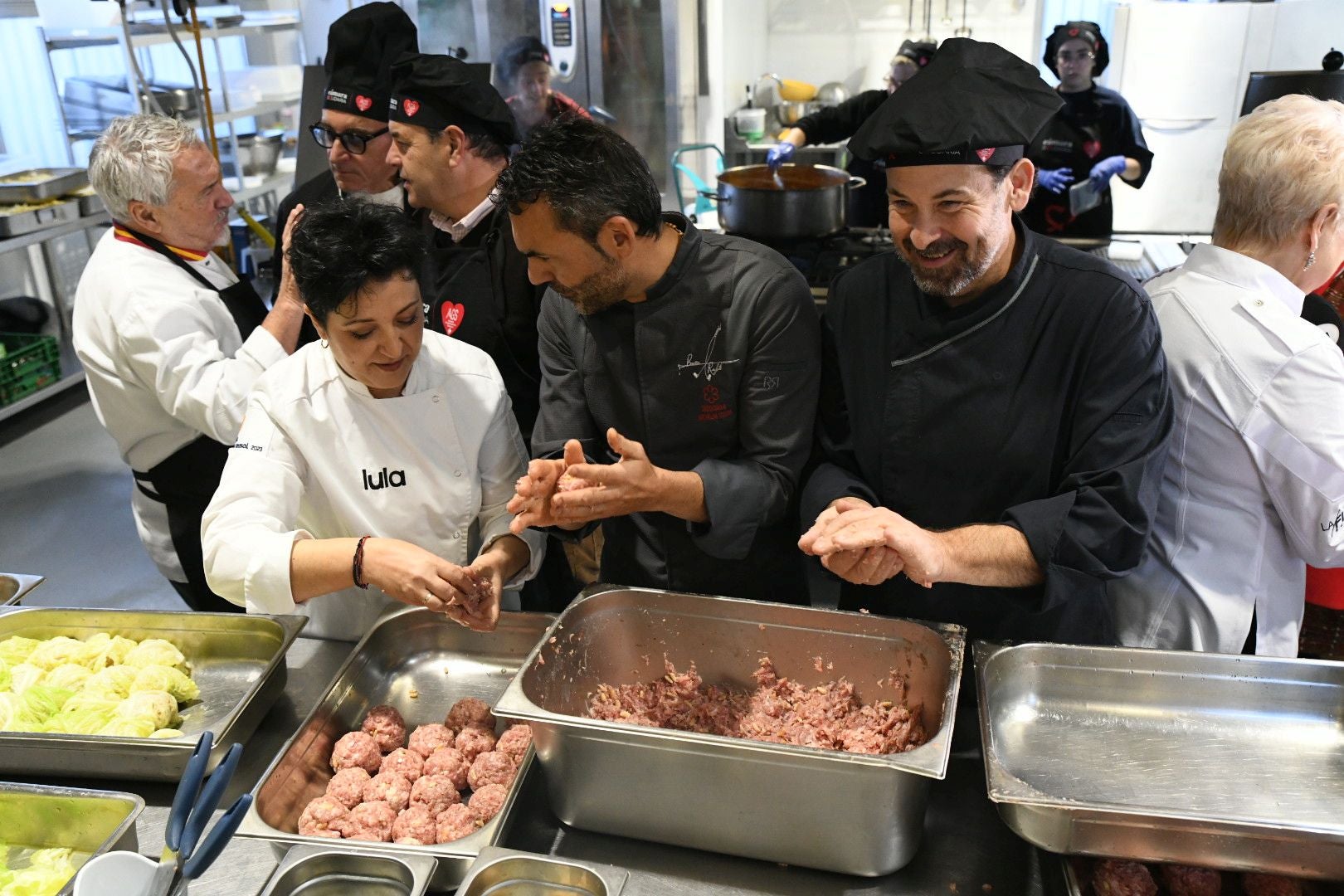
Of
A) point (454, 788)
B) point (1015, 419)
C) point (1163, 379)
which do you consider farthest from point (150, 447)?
point (1163, 379)

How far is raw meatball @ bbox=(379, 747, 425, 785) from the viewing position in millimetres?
1600

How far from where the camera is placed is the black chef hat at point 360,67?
268 centimetres

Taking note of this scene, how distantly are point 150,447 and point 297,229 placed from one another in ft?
3.81

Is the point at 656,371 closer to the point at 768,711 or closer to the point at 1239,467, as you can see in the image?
the point at 768,711

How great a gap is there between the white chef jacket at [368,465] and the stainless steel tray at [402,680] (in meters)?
0.12

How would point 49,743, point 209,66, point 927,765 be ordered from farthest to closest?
1. point 209,66
2. point 49,743
3. point 927,765

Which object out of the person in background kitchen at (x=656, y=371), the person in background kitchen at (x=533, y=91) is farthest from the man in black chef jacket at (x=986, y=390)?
the person in background kitchen at (x=533, y=91)

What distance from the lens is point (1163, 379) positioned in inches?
65.2

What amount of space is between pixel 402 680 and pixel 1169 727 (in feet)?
4.28

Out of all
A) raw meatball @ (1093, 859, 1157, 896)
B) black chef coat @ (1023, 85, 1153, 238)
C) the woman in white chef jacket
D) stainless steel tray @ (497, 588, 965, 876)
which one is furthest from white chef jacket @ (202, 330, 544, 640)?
black chef coat @ (1023, 85, 1153, 238)

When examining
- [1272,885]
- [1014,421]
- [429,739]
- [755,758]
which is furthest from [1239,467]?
[429,739]

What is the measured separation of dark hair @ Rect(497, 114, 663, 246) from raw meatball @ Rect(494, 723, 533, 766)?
84 cm

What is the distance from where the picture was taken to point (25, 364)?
18.5 ft

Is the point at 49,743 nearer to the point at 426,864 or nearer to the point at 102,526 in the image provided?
the point at 426,864
